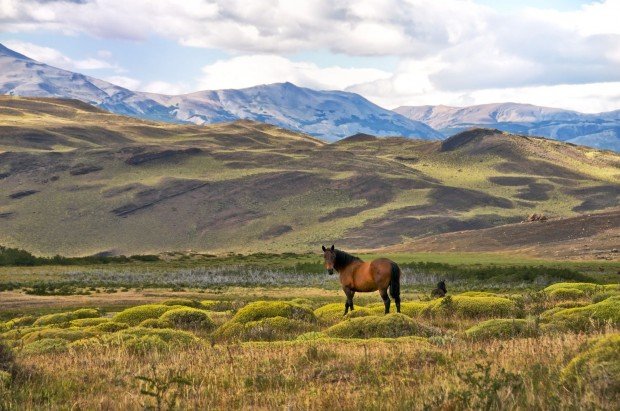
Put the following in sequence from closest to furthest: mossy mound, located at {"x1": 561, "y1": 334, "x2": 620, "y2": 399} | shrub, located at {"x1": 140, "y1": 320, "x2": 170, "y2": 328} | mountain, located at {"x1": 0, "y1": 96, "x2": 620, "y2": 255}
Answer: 1. mossy mound, located at {"x1": 561, "y1": 334, "x2": 620, "y2": 399}
2. shrub, located at {"x1": 140, "y1": 320, "x2": 170, "y2": 328}
3. mountain, located at {"x1": 0, "y1": 96, "x2": 620, "y2": 255}

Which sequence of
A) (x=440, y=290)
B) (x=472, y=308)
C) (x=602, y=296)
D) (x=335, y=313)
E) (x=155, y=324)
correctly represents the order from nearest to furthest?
(x=155, y=324)
(x=472, y=308)
(x=602, y=296)
(x=335, y=313)
(x=440, y=290)

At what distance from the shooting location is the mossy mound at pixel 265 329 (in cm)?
2044

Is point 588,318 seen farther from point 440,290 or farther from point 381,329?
point 440,290

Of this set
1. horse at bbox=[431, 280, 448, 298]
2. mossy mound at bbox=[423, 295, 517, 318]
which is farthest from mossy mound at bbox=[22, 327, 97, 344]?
horse at bbox=[431, 280, 448, 298]

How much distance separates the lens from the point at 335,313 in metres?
27.7

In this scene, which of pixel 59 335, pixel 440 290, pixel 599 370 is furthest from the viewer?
pixel 440 290

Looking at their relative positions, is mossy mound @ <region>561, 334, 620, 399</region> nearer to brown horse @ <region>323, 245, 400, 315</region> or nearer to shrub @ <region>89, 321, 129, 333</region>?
brown horse @ <region>323, 245, 400, 315</region>

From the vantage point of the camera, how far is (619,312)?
1797 cm

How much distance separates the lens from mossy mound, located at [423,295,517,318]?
2531 centimetres

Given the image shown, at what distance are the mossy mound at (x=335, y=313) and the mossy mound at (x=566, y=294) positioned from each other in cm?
894

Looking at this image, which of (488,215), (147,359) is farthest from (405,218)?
(147,359)

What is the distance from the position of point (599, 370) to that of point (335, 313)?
1930 cm

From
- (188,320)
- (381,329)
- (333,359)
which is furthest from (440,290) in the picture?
(333,359)

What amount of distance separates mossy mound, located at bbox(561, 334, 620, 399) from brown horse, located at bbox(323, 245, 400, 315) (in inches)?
589
